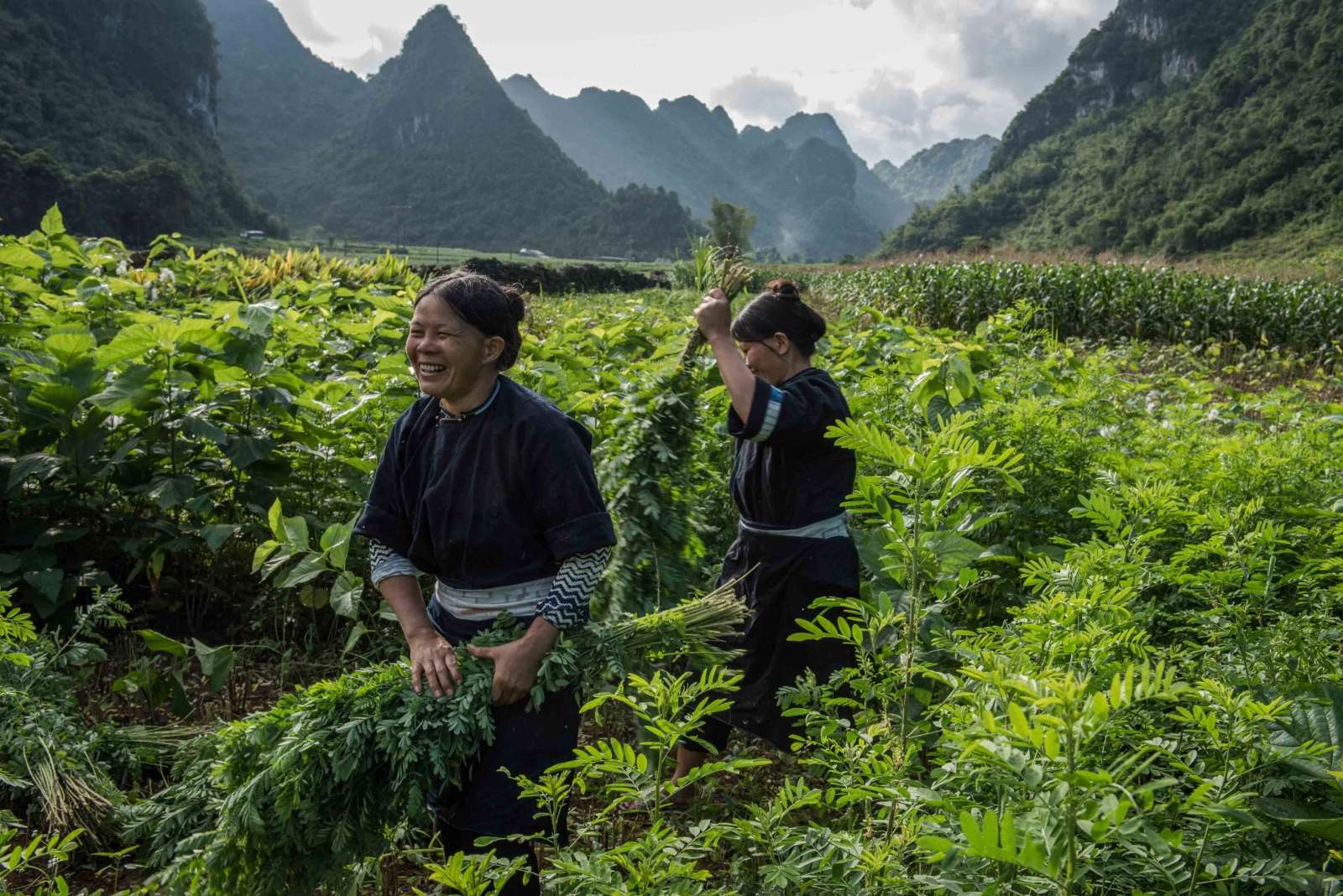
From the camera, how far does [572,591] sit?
1.91 meters

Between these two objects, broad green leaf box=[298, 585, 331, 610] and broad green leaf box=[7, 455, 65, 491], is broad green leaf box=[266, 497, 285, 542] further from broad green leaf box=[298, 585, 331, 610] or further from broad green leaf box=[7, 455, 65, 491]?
broad green leaf box=[7, 455, 65, 491]

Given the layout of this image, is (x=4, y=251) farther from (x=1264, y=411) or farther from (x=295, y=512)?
(x=1264, y=411)

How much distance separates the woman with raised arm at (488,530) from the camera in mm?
1861

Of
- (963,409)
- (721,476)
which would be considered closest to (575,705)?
(721,476)

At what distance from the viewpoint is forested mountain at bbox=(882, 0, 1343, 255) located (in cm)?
5062

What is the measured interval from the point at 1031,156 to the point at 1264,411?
85.9 metres

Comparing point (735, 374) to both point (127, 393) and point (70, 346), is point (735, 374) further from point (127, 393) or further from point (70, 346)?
point (70, 346)

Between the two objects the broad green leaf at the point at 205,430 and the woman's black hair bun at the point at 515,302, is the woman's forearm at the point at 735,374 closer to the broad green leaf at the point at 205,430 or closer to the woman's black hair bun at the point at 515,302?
the woman's black hair bun at the point at 515,302

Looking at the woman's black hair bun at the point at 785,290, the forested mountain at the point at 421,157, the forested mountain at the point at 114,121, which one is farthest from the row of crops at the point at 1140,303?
the forested mountain at the point at 421,157

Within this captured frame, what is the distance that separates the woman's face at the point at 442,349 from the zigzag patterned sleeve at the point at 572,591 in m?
A: 0.46

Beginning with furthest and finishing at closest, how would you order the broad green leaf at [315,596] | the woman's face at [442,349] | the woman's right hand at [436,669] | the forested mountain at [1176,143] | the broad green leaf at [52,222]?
1. the forested mountain at [1176,143]
2. the broad green leaf at [52,222]
3. the broad green leaf at [315,596]
4. the woman's face at [442,349]
5. the woman's right hand at [436,669]

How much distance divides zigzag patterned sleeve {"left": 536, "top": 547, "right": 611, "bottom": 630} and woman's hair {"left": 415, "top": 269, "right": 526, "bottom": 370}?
498mm

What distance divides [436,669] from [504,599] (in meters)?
0.24

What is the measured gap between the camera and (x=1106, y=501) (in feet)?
5.84
